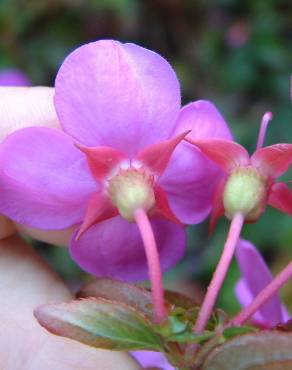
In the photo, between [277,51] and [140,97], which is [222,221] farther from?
[140,97]

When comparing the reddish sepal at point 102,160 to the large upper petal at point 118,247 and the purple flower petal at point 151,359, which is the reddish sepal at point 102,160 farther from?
the purple flower petal at point 151,359

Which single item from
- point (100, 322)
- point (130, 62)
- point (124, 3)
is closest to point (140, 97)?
point (130, 62)

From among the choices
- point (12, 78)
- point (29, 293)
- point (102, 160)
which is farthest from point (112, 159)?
point (12, 78)

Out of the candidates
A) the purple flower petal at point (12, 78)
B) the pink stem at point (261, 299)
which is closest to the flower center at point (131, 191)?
the pink stem at point (261, 299)

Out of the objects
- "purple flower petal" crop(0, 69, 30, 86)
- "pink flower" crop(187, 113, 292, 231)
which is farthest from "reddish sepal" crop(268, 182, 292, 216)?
"purple flower petal" crop(0, 69, 30, 86)

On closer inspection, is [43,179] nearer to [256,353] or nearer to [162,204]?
[162,204]

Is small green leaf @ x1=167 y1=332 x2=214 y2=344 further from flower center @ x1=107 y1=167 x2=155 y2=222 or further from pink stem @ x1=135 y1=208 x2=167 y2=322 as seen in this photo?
flower center @ x1=107 y1=167 x2=155 y2=222
